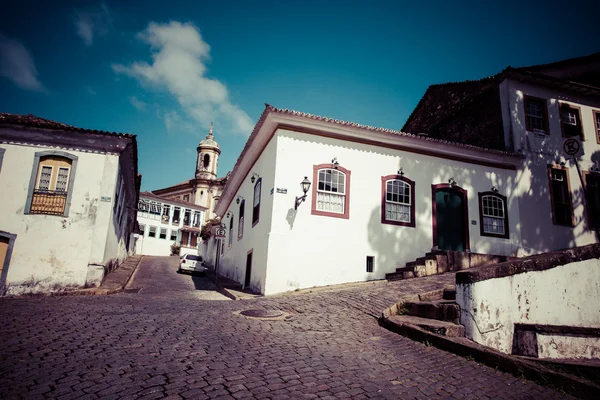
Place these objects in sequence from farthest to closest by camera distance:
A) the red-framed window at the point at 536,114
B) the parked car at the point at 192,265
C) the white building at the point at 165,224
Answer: the white building at the point at 165,224 → the parked car at the point at 192,265 → the red-framed window at the point at 536,114

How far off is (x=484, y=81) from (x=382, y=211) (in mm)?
9639

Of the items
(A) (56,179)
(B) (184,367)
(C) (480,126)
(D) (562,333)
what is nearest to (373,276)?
(D) (562,333)

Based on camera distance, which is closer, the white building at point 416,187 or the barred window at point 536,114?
the white building at point 416,187

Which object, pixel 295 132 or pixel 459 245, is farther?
pixel 459 245

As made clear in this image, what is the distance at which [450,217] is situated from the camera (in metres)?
13.3

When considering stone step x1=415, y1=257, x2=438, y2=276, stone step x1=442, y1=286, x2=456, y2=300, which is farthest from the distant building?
stone step x1=442, y1=286, x2=456, y2=300

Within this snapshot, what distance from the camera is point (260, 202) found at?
41.4 feet

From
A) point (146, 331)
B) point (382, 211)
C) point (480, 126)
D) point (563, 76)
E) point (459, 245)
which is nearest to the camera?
point (146, 331)

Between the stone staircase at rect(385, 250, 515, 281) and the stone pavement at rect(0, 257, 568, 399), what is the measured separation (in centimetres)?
471

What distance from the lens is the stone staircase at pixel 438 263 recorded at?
37.3ft

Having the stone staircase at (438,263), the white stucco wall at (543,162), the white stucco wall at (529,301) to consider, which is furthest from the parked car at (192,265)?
the white stucco wall at (529,301)

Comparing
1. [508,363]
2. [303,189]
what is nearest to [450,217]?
[303,189]

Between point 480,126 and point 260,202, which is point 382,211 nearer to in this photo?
point 260,202

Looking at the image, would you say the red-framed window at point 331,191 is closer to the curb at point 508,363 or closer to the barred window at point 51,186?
the curb at point 508,363
